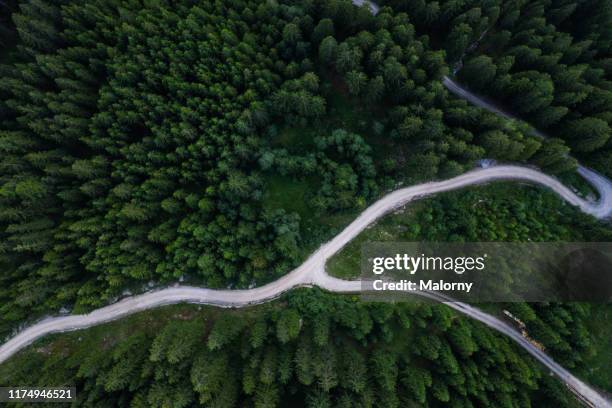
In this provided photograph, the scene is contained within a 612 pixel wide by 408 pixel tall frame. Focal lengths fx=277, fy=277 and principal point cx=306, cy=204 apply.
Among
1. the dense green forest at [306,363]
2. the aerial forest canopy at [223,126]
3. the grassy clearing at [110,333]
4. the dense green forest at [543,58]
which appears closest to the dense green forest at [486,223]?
the aerial forest canopy at [223,126]

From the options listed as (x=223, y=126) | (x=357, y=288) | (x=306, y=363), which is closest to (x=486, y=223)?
(x=357, y=288)

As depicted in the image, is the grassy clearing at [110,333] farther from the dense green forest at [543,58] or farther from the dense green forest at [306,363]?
the dense green forest at [543,58]

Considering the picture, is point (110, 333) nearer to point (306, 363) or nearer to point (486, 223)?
point (306, 363)

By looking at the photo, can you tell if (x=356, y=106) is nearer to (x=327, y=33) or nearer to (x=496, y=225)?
(x=327, y=33)

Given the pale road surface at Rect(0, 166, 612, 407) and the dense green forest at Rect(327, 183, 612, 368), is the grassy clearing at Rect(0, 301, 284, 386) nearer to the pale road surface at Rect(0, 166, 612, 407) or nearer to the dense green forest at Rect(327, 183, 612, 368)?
the pale road surface at Rect(0, 166, 612, 407)

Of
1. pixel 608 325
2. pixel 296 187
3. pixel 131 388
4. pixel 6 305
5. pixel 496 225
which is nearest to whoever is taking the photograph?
pixel 131 388

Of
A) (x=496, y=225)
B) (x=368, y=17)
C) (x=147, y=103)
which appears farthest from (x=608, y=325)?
(x=147, y=103)

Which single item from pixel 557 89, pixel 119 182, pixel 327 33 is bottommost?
pixel 119 182
